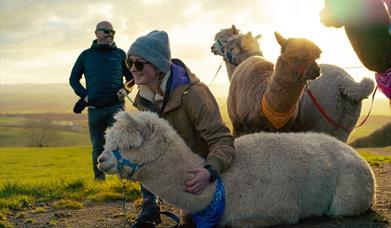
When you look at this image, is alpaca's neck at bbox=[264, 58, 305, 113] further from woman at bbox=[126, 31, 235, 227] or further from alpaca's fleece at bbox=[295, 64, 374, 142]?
woman at bbox=[126, 31, 235, 227]

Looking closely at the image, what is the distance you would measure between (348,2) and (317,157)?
142cm

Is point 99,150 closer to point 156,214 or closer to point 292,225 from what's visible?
point 156,214

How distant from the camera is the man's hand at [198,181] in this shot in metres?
4.60

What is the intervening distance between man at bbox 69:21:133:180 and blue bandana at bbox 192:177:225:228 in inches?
161

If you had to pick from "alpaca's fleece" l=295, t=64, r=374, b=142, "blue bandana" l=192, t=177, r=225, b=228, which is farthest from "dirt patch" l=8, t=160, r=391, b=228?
"alpaca's fleece" l=295, t=64, r=374, b=142

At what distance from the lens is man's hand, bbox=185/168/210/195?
460 centimetres

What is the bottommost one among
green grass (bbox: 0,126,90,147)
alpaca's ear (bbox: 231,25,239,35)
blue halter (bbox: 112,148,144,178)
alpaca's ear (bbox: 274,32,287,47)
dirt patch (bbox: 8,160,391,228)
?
green grass (bbox: 0,126,90,147)

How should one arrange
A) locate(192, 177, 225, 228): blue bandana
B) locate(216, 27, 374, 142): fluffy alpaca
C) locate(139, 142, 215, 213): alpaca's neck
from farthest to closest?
1. locate(216, 27, 374, 142): fluffy alpaca
2. locate(192, 177, 225, 228): blue bandana
3. locate(139, 142, 215, 213): alpaca's neck

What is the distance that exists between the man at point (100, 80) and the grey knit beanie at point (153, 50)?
3645mm

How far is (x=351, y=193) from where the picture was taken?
16.8 feet

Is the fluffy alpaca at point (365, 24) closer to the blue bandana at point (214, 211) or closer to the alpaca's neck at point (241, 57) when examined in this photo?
the blue bandana at point (214, 211)

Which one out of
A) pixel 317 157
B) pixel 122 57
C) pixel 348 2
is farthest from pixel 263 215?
pixel 122 57

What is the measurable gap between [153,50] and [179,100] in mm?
492

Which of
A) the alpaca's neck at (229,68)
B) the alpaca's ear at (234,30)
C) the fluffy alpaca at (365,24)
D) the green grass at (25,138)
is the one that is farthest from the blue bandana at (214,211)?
the green grass at (25,138)
